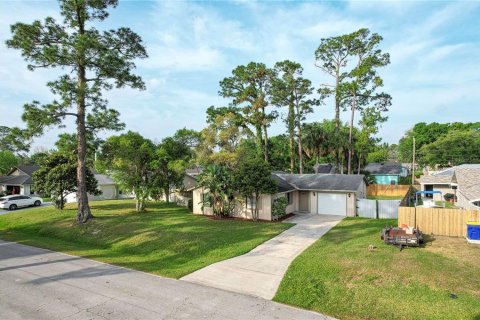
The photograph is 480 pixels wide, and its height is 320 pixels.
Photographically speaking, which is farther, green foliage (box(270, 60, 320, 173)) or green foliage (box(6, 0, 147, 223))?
green foliage (box(270, 60, 320, 173))

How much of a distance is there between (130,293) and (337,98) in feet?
98.6

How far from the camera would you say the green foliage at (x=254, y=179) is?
819 inches

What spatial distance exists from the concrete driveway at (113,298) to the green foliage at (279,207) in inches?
463

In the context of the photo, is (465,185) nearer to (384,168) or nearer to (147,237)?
(147,237)

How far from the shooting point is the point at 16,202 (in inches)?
1216

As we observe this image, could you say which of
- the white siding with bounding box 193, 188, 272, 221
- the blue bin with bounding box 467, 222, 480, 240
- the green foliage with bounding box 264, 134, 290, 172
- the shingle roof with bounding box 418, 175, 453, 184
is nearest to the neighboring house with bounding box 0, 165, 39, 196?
the white siding with bounding box 193, 188, 272, 221

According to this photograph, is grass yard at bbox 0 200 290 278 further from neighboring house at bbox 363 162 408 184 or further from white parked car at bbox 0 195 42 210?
neighboring house at bbox 363 162 408 184

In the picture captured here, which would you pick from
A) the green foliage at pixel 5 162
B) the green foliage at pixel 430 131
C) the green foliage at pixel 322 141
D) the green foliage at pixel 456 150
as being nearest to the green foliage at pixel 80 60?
the green foliage at pixel 322 141

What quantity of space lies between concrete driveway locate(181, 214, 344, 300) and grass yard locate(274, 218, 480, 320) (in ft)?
1.74

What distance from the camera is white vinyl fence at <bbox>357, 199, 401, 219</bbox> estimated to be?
21188 millimetres

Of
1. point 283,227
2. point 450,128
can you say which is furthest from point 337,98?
point 450,128

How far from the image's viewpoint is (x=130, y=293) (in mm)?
9750

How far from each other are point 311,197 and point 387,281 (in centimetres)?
1496

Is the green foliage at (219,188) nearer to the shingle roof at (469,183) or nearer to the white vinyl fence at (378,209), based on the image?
the white vinyl fence at (378,209)
